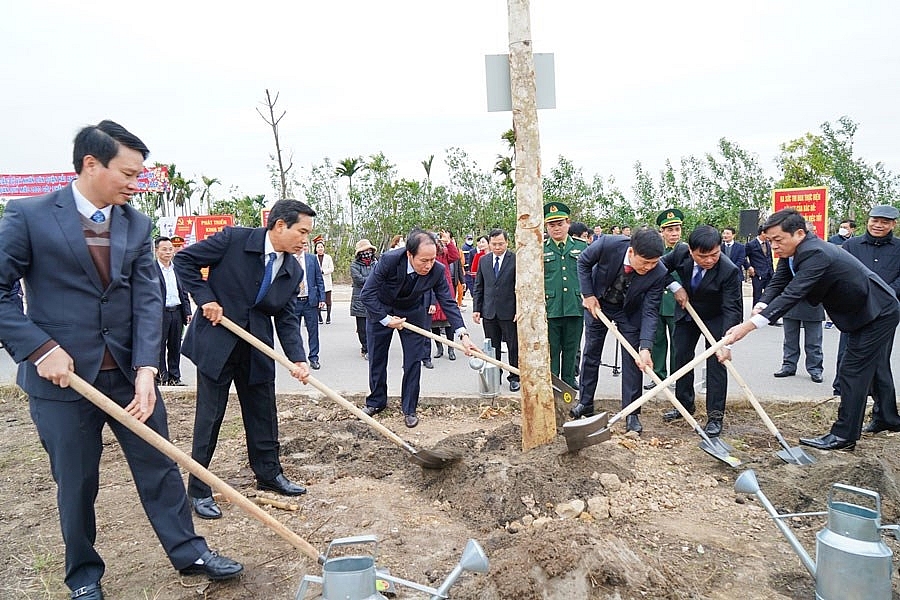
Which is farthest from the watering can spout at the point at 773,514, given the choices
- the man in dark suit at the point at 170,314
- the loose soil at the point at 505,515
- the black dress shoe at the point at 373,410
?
the man in dark suit at the point at 170,314

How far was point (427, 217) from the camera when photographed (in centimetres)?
2588

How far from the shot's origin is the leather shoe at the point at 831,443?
4.80m

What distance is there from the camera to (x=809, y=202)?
14539 millimetres

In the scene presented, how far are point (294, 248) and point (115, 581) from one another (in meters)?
2.01

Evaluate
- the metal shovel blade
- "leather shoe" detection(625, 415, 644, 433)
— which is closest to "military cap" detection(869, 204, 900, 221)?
the metal shovel blade

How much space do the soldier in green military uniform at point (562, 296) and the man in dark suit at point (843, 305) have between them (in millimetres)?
1960

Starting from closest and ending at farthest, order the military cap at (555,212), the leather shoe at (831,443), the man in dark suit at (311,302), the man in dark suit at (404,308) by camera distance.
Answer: the leather shoe at (831,443) < the man in dark suit at (404,308) < the military cap at (555,212) < the man in dark suit at (311,302)

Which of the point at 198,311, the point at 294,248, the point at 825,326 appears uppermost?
the point at 294,248

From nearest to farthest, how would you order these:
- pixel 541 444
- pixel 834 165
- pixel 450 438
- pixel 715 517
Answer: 1. pixel 715 517
2. pixel 541 444
3. pixel 450 438
4. pixel 834 165

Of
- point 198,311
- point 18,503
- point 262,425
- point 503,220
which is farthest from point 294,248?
point 503,220

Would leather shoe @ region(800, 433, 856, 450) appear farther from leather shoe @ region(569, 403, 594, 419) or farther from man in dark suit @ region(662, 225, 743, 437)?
leather shoe @ region(569, 403, 594, 419)

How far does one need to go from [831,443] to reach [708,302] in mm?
1415

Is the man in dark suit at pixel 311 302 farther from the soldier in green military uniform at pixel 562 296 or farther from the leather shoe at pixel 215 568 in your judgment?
the leather shoe at pixel 215 568

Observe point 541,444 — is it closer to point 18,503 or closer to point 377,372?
point 377,372
